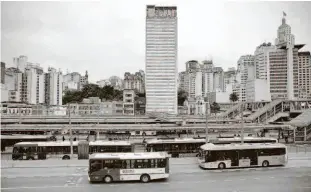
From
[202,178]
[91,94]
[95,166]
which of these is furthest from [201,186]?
[91,94]

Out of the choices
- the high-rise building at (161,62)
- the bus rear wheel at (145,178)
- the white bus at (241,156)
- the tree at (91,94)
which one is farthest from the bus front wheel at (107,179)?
the tree at (91,94)

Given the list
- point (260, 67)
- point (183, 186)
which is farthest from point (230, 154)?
point (260, 67)

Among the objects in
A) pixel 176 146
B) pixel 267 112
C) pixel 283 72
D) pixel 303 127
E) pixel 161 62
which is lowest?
pixel 176 146

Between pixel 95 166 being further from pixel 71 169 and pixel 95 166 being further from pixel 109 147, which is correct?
pixel 109 147

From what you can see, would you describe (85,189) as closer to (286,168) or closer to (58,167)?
(58,167)

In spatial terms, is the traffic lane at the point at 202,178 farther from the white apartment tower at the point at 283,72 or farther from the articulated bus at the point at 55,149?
the white apartment tower at the point at 283,72

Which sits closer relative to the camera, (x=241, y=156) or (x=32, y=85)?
(x=241, y=156)
